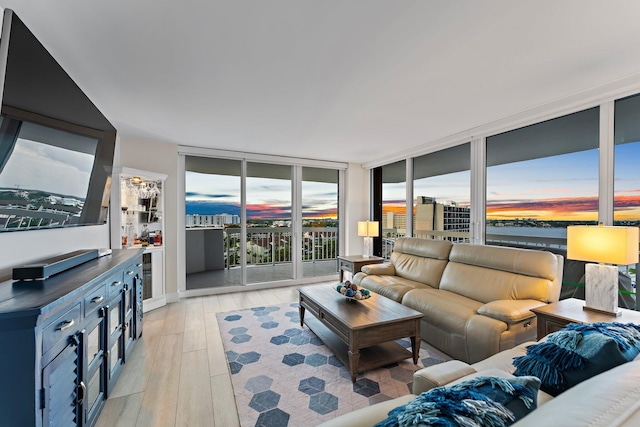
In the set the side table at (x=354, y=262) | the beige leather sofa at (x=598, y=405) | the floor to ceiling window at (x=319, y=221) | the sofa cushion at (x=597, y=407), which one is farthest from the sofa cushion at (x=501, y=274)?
the floor to ceiling window at (x=319, y=221)

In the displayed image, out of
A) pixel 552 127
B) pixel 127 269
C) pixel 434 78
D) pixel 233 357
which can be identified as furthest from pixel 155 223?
pixel 552 127

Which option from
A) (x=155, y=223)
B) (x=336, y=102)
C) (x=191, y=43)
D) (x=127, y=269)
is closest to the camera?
(x=191, y=43)

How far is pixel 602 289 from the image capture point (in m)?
2.00

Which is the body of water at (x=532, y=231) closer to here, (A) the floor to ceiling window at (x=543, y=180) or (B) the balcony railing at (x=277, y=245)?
(A) the floor to ceiling window at (x=543, y=180)

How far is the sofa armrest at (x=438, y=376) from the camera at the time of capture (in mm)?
1200

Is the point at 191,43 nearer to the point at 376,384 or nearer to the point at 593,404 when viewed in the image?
the point at 593,404

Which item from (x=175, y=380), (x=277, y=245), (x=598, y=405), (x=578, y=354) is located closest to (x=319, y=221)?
(x=277, y=245)

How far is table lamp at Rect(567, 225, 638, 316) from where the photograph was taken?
187 centimetres

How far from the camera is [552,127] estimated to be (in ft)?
9.75

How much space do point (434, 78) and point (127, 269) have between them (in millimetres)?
3125

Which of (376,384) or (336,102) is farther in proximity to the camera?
(336,102)

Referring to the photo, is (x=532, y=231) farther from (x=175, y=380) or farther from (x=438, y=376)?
(x=175, y=380)

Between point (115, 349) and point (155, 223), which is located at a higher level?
point (155, 223)

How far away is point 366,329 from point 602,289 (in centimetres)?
172
